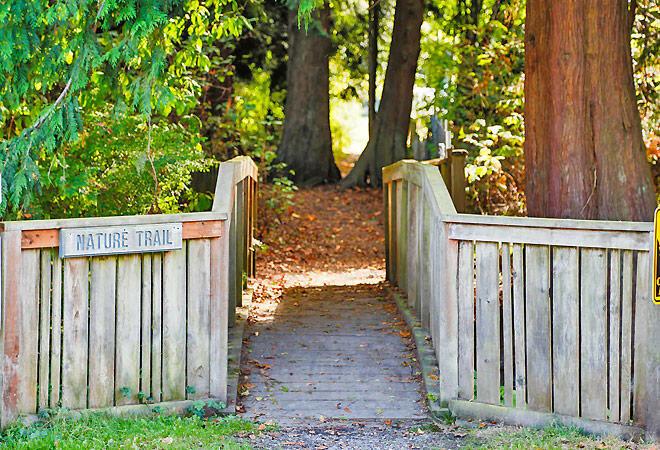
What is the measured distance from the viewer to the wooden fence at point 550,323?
6.78 metres

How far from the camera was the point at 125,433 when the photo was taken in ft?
21.9

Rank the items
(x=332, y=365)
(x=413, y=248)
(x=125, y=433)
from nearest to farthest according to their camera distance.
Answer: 1. (x=125, y=433)
2. (x=332, y=365)
3. (x=413, y=248)

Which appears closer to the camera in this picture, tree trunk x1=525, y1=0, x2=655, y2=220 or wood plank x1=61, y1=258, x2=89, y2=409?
wood plank x1=61, y1=258, x2=89, y2=409

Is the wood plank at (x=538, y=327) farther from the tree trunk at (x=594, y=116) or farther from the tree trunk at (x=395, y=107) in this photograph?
the tree trunk at (x=395, y=107)

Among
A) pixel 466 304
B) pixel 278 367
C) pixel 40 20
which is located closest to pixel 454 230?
pixel 466 304

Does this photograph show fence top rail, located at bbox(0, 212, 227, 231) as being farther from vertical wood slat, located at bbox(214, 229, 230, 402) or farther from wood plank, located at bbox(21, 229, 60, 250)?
vertical wood slat, located at bbox(214, 229, 230, 402)

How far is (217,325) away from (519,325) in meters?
2.10

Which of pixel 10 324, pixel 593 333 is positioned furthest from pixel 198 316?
pixel 593 333

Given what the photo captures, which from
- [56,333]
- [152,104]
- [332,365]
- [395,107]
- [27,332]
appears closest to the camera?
[27,332]

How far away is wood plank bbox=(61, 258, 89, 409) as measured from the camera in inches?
273

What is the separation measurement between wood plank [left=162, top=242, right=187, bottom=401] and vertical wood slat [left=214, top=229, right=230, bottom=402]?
7.9 inches

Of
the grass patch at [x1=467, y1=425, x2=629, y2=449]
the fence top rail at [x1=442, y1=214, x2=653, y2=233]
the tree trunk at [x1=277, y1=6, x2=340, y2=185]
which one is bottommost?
the grass patch at [x1=467, y1=425, x2=629, y2=449]

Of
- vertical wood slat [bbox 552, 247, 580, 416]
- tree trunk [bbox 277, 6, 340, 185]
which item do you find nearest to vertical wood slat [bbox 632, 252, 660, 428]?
vertical wood slat [bbox 552, 247, 580, 416]

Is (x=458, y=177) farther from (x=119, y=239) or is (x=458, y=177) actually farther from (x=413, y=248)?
(x=119, y=239)
